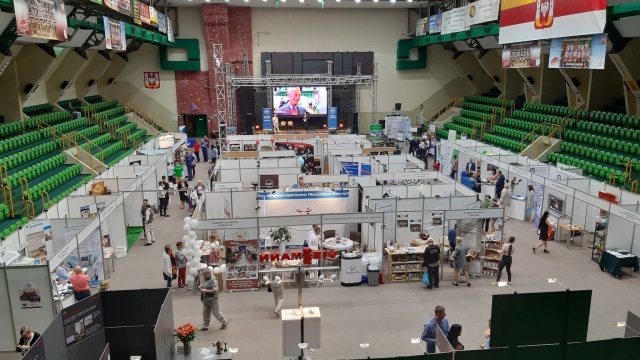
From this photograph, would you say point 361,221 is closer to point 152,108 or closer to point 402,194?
point 402,194

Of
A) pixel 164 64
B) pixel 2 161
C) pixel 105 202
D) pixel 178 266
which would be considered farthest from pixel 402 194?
pixel 164 64

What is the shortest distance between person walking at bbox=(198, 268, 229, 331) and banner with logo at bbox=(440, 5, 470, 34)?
64.9 ft

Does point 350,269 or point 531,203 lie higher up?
point 531,203

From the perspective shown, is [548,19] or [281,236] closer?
[281,236]

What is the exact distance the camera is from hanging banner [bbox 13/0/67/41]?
1217 centimetres

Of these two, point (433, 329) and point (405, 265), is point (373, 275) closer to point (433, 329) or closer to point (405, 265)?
point (405, 265)

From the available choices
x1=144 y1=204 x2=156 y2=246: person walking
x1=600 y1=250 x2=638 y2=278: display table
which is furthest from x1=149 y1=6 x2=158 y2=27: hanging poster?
x1=600 y1=250 x2=638 y2=278: display table

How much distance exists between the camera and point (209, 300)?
33.0 ft

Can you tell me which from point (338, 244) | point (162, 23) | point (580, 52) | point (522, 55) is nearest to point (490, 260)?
point (338, 244)

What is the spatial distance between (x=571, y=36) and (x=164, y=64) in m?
23.7

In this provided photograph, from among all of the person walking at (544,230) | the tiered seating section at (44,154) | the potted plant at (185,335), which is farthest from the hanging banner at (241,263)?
the person walking at (544,230)

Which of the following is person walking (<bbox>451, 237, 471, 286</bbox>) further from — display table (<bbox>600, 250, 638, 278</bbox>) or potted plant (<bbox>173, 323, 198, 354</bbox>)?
potted plant (<bbox>173, 323, 198, 354</bbox>)

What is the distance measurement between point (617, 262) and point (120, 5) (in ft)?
58.3

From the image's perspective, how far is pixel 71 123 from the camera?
23203 mm
